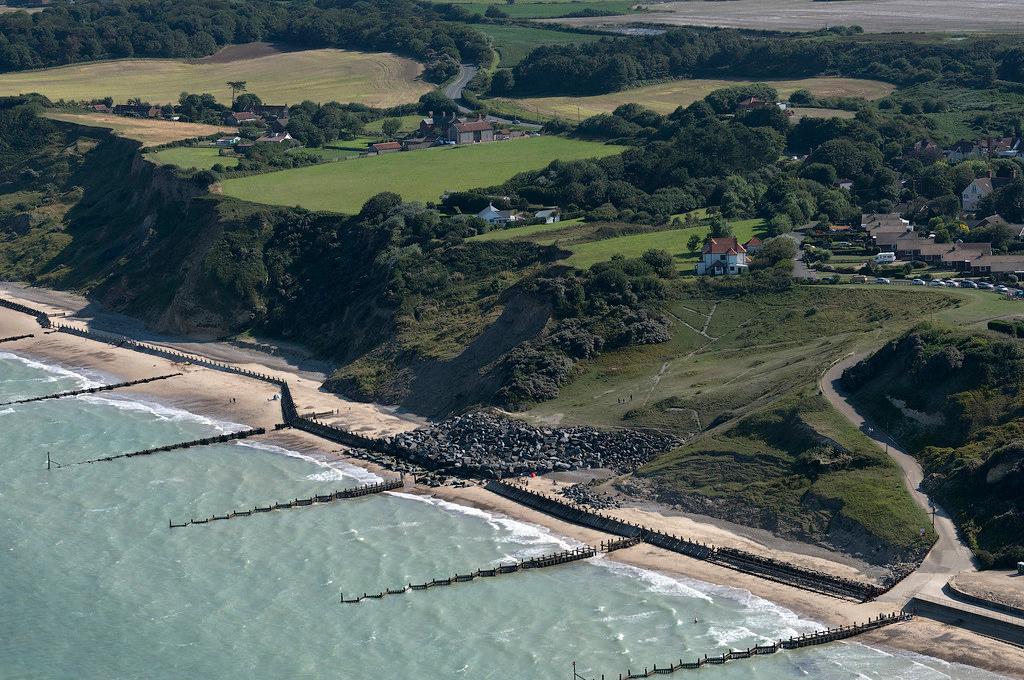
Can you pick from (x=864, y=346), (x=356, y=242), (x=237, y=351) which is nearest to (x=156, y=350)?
(x=237, y=351)

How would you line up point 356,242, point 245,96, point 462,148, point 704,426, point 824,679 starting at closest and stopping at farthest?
point 824,679 < point 704,426 < point 356,242 < point 462,148 < point 245,96

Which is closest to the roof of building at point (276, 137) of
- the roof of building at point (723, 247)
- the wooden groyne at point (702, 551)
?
the roof of building at point (723, 247)

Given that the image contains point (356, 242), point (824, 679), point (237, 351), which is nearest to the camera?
point (824, 679)

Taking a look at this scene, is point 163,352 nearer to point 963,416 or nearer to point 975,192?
point 963,416

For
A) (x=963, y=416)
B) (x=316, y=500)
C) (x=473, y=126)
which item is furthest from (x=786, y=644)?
(x=473, y=126)

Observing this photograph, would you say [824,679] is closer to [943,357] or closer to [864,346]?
[943,357]

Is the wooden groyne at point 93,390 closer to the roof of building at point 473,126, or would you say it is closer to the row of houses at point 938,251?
the row of houses at point 938,251
